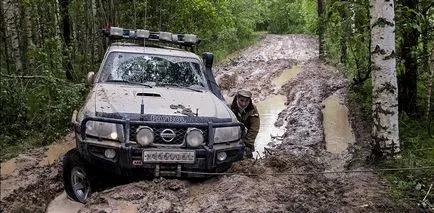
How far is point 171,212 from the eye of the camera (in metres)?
4.27

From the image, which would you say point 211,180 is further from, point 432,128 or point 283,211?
point 432,128

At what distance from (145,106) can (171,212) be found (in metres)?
1.35

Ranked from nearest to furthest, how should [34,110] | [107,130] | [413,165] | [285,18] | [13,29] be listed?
[107,130], [413,165], [34,110], [13,29], [285,18]

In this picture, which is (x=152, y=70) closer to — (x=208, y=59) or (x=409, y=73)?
(x=208, y=59)

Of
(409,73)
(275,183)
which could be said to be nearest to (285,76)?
(409,73)

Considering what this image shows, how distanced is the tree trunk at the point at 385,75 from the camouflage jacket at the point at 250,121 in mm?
1823

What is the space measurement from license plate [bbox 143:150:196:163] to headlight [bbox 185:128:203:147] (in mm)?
101

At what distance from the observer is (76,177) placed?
203 inches

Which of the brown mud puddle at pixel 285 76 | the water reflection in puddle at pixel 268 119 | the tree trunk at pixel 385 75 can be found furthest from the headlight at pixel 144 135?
the brown mud puddle at pixel 285 76

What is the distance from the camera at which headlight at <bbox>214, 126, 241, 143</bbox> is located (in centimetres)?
517

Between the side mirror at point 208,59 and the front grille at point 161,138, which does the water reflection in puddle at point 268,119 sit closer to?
the side mirror at point 208,59

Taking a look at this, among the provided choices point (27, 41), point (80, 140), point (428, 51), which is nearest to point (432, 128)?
point (428, 51)

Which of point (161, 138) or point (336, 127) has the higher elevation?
point (161, 138)

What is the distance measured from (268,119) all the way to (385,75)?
552 cm
